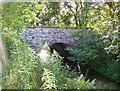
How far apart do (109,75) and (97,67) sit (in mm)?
357

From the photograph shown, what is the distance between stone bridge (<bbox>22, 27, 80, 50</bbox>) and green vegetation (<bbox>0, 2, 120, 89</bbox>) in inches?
12.4

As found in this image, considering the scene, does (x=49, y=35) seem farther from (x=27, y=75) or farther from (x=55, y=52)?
(x=27, y=75)

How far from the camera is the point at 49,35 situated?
142 inches

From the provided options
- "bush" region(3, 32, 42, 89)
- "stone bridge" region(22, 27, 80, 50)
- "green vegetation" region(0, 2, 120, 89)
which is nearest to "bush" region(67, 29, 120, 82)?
"green vegetation" region(0, 2, 120, 89)

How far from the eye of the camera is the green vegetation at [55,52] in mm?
1522

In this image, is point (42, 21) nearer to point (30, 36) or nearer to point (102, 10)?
point (30, 36)

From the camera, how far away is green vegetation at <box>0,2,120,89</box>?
4.99ft

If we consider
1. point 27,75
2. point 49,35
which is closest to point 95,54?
point 49,35

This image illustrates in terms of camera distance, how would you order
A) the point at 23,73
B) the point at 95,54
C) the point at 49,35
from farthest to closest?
the point at 49,35 → the point at 95,54 → the point at 23,73

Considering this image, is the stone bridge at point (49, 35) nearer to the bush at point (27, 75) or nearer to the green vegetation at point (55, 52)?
the green vegetation at point (55, 52)

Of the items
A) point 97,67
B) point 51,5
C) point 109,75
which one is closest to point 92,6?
point 51,5

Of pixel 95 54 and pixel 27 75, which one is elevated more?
pixel 27 75

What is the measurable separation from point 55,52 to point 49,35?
5.19 feet

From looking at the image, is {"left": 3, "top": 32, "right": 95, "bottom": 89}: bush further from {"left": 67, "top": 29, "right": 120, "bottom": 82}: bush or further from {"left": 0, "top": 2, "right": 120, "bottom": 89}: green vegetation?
{"left": 67, "top": 29, "right": 120, "bottom": 82}: bush
